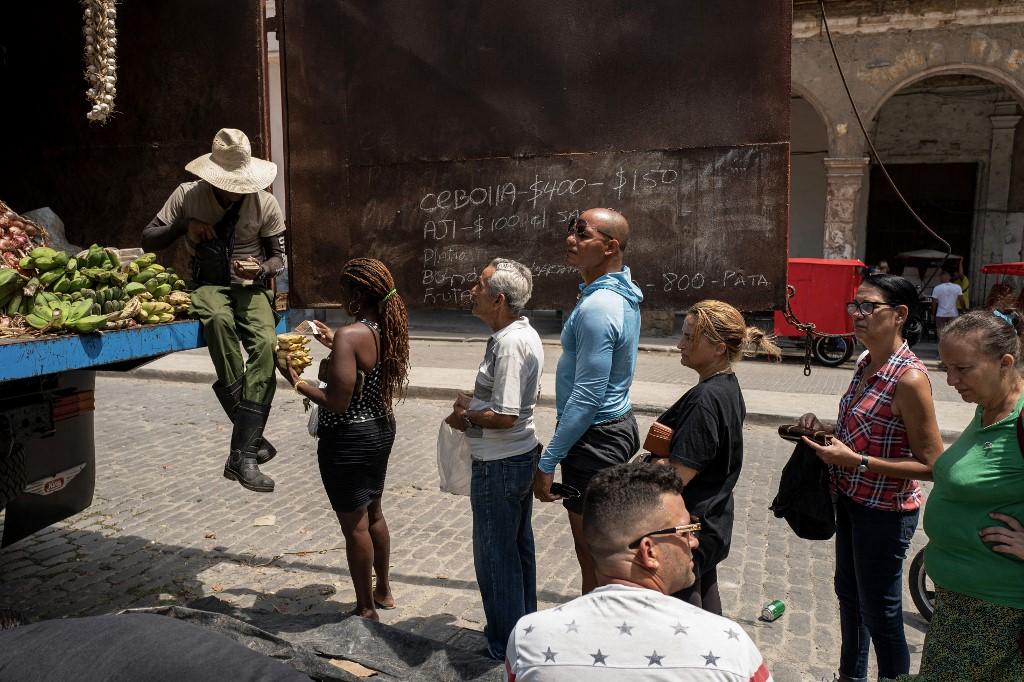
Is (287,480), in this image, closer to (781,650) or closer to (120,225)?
(120,225)

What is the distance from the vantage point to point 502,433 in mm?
3637

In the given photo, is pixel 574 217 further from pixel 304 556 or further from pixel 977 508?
pixel 304 556

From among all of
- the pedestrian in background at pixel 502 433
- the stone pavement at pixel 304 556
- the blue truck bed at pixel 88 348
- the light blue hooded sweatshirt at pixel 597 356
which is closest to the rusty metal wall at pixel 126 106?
the blue truck bed at pixel 88 348

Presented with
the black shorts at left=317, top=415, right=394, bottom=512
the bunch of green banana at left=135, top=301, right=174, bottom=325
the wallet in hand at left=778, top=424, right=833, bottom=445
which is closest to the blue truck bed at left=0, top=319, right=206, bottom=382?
the bunch of green banana at left=135, top=301, right=174, bottom=325

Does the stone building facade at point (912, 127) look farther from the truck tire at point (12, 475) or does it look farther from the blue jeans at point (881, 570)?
the truck tire at point (12, 475)

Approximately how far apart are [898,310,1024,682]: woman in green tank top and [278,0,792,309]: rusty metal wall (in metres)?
0.83

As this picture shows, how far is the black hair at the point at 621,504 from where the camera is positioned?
194 centimetres

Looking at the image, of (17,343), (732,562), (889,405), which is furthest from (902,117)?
(17,343)

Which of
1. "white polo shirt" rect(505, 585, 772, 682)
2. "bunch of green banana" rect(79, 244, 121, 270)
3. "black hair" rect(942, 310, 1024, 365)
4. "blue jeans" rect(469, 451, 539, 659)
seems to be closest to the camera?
"white polo shirt" rect(505, 585, 772, 682)

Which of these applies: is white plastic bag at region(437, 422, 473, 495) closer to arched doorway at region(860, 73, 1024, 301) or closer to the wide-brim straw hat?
the wide-brim straw hat

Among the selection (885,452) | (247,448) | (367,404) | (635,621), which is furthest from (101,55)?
(885,452)

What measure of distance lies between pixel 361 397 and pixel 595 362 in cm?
128

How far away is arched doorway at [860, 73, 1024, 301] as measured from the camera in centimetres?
1984

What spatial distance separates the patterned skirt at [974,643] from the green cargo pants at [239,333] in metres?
3.08
